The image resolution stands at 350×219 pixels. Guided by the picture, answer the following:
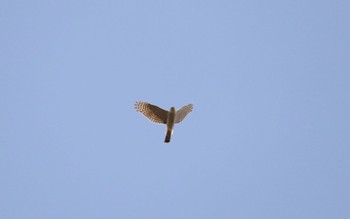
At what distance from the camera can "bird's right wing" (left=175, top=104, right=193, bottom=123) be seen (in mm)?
13980

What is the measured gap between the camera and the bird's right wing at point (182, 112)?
13980 millimetres

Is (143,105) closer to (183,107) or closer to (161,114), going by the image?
(161,114)

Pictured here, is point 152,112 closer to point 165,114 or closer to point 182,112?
point 165,114

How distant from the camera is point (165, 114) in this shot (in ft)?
45.3

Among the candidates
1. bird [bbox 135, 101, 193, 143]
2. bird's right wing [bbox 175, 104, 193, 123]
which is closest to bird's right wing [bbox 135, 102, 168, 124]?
bird [bbox 135, 101, 193, 143]

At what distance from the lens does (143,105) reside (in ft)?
45.9

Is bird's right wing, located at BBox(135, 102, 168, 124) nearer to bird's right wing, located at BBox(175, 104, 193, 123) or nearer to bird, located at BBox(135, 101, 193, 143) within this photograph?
bird, located at BBox(135, 101, 193, 143)

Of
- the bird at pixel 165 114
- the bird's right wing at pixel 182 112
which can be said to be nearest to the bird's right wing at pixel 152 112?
the bird at pixel 165 114

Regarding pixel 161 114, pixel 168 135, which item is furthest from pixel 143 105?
pixel 168 135

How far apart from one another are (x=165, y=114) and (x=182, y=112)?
87cm

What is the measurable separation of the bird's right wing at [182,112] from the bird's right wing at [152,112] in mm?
510

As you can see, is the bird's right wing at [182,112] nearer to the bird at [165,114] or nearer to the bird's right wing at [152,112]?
the bird at [165,114]

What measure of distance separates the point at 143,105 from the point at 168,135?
1.76 metres

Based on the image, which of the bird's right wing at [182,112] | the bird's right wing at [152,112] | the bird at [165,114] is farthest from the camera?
the bird's right wing at [182,112]
